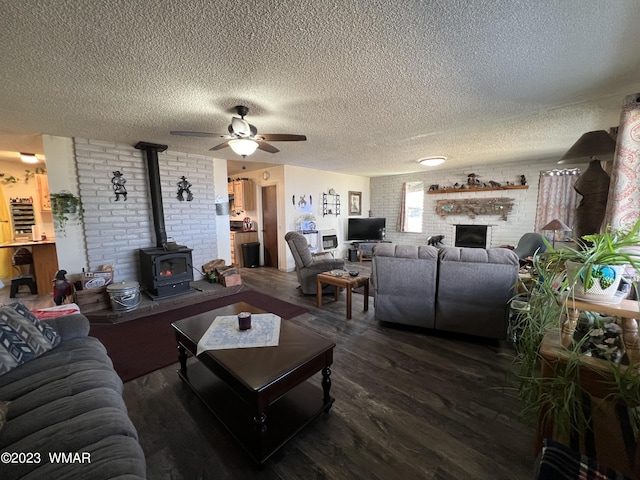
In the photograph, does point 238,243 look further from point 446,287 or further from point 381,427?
point 381,427

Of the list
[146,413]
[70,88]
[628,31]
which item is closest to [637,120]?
[628,31]

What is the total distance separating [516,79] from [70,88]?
3478 mm

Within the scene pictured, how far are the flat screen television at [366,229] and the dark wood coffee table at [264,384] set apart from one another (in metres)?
5.12

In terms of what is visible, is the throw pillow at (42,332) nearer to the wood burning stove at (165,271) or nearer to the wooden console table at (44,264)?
the wood burning stove at (165,271)

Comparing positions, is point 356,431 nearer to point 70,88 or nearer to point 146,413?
point 146,413

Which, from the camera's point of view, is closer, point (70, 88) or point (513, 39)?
point (513, 39)

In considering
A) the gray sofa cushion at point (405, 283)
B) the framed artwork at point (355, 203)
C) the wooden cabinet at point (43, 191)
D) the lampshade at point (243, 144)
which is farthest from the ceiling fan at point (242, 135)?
the framed artwork at point (355, 203)

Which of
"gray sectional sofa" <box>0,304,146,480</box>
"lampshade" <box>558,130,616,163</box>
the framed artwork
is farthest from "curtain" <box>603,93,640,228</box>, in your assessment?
the framed artwork

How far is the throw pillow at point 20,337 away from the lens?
55.9 inches

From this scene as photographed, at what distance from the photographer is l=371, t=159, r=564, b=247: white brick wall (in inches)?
199

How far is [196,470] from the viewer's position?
1.31 m

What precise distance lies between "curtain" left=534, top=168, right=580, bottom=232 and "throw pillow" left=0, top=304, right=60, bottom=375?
6681mm

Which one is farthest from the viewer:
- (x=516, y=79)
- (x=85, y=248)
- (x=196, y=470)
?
(x=85, y=248)

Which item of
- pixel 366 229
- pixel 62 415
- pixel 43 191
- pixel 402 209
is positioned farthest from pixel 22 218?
pixel 402 209
